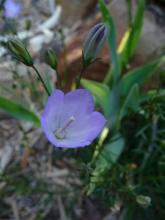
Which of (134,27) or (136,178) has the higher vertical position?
(134,27)

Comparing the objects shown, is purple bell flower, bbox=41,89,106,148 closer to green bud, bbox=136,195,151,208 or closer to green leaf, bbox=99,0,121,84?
green bud, bbox=136,195,151,208

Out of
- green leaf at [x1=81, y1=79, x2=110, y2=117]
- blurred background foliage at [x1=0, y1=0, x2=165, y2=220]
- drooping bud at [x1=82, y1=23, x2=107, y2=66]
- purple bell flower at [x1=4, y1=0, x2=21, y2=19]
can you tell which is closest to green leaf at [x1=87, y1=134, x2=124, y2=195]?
blurred background foliage at [x1=0, y1=0, x2=165, y2=220]

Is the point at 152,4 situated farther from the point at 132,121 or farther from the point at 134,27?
the point at 132,121

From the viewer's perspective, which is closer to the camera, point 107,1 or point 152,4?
point 152,4

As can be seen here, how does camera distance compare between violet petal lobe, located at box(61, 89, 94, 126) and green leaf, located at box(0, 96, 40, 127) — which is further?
green leaf, located at box(0, 96, 40, 127)

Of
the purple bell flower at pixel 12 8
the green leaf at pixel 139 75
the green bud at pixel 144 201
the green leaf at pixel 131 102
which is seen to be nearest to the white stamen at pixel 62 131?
the green bud at pixel 144 201

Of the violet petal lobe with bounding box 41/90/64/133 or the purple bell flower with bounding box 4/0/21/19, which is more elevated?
the violet petal lobe with bounding box 41/90/64/133

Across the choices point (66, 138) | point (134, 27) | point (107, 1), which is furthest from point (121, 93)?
point (107, 1)
